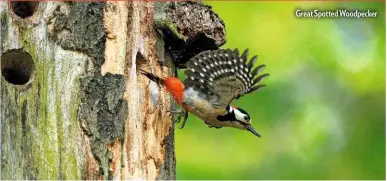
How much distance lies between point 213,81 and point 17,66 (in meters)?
1.24

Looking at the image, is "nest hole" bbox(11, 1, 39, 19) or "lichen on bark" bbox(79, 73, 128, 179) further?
"nest hole" bbox(11, 1, 39, 19)

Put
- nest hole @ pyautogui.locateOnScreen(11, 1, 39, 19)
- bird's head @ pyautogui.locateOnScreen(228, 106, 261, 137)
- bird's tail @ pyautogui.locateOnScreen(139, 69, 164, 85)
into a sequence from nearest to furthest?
nest hole @ pyautogui.locateOnScreen(11, 1, 39, 19), bird's tail @ pyautogui.locateOnScreen(139, 69, 164, 85), bird's head @ pyautogui.locateOnScreen(228, 106, 261, 137)

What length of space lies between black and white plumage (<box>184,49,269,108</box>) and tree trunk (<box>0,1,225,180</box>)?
468 mm

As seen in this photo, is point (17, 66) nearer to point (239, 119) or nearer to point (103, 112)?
point (103, 112)

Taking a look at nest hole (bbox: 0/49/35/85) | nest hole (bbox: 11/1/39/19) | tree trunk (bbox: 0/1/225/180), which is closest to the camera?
tree trunk (bbox: 0/1/225/180)

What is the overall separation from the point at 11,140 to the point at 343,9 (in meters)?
4.38

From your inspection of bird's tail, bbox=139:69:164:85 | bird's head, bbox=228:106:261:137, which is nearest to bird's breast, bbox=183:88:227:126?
bird's head, bbox=228:106:261:137

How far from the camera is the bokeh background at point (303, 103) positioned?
8398 mm

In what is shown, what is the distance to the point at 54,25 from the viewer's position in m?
5.51

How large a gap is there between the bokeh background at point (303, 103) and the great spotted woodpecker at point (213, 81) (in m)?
1.75

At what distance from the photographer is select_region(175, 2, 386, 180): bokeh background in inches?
331

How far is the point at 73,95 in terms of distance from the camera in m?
5.41

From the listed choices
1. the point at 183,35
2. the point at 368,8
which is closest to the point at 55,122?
the point at 183,35

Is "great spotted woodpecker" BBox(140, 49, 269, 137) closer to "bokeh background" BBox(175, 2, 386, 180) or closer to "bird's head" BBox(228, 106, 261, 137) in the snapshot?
"bird's head" BBox(228, 106, 261, 137)
